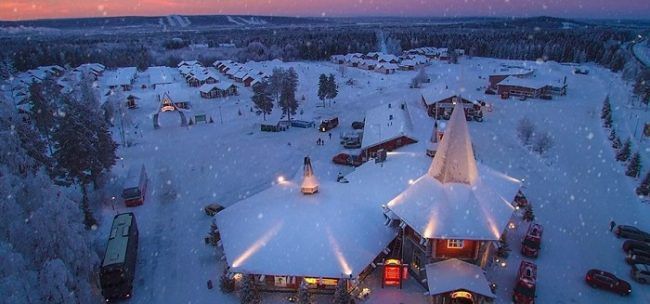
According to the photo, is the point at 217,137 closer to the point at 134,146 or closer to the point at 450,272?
the point at 134,146

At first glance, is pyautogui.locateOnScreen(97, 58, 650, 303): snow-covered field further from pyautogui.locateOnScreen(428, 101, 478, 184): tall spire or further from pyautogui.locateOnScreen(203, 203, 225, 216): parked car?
pyautogui.locateOnScreen(428, 101, 478, 184): tall spire

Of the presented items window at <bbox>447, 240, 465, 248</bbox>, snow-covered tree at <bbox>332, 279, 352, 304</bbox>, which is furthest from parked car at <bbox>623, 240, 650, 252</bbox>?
snow-covered tree at <bbox>332, 279, 352, 304</bbox>

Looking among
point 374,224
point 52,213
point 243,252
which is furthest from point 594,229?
point 52,213

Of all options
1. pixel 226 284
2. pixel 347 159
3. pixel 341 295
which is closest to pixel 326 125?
pixel 347 159

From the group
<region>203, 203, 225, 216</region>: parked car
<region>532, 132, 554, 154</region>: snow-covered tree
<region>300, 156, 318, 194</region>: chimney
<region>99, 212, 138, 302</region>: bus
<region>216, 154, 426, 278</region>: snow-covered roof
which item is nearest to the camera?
<region>99, 212, 138, 302</region>: bus

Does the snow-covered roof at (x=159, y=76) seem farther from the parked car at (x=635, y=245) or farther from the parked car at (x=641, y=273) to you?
the parked car at (x=641, y=273)
